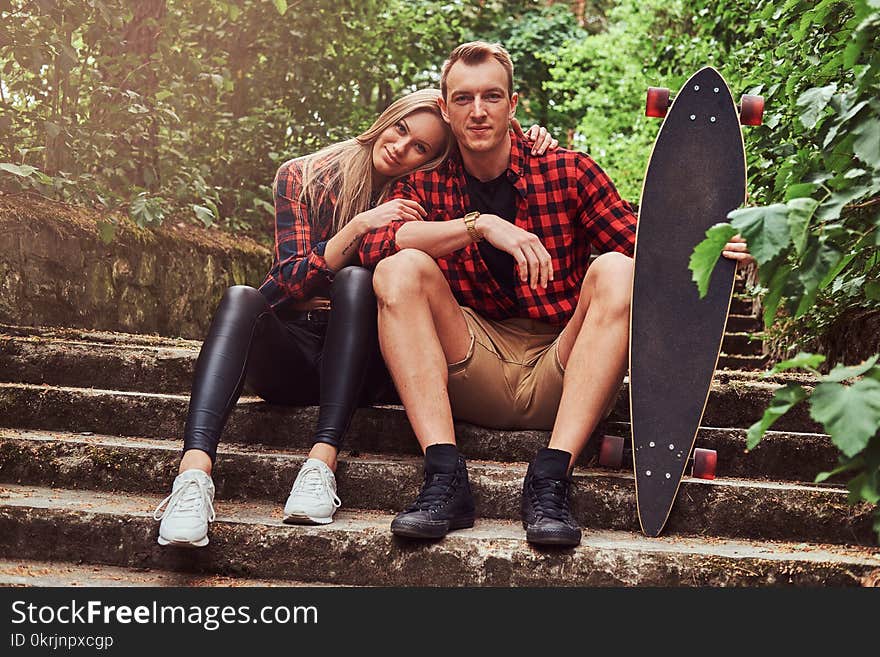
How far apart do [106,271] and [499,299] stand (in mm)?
1960

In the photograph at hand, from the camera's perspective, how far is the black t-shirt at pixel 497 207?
238cm

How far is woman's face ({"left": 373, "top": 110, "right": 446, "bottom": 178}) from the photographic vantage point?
244 centimetres

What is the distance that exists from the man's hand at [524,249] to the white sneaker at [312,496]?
634 millimetres

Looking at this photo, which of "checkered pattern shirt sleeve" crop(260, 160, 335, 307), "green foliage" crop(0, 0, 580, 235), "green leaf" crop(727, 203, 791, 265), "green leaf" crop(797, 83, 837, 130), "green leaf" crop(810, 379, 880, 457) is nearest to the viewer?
"green leaf" crop(810, 379, 880, 457)

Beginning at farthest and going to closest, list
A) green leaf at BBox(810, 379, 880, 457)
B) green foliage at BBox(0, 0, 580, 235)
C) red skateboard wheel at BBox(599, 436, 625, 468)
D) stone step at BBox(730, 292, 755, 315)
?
stone step at BBox(730, 292, 755, 315) → green foliage at BBox(0, 0, 580, 235) → red skateboard wheel at BBox(599, 436, 625, 468) → green leaf at BBox(810, 379, 880, 457)

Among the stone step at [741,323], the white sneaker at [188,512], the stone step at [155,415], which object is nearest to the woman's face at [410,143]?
the stone step at [155,415]

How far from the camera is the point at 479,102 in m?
2.25

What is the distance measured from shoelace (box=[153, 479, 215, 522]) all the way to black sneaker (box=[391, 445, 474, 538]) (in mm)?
410

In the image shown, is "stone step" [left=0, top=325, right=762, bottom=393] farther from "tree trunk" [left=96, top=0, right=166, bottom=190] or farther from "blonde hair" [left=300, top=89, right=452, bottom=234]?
"tree trunk" [left=96, top=0, right=166, bottom=190]

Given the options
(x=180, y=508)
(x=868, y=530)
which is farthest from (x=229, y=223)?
(x=868, y=530)

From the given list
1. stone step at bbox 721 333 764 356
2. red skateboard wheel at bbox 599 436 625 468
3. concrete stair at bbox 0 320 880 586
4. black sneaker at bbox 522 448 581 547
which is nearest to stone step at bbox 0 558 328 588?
concrete stair at bbox 0 320 880 586

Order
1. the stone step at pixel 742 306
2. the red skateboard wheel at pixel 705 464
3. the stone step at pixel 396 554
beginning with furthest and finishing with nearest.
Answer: the stone step at pixel 742 306, the red skateboard wheel at pixel 705 464, the stone step at pixel 396 554

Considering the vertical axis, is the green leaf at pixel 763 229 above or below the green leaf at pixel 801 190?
below

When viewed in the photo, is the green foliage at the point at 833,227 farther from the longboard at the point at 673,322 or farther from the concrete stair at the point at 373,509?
the concrete stair at the point at 373,509
